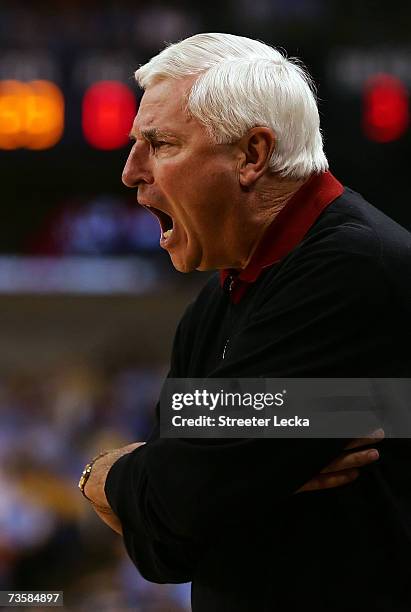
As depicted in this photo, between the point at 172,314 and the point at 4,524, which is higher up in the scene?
the point at 172,314

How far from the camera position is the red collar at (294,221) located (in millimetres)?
1182

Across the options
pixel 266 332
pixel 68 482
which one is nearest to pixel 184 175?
pixel 266 332

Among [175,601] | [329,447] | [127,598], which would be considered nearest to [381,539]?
[329,447]

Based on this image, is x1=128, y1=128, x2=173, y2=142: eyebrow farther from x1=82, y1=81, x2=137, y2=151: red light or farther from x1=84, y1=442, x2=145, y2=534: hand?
x1=82, y1=81, x2=137, y2=151: red light

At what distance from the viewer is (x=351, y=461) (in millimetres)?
1077

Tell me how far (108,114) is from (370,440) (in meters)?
3.02

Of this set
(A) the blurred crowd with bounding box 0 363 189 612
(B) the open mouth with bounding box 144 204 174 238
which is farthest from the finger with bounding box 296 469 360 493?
(A) the blurred crowd with bounding box 0 363 189 612

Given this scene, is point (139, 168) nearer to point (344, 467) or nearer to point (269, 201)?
point (269, 201)

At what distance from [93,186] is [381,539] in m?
3.21

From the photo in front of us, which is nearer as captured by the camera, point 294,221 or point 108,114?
point 294,221

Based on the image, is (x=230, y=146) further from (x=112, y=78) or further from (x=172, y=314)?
(x=172, y=314)

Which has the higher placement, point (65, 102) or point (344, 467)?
point (65, 102)

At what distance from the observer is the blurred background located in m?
3.83

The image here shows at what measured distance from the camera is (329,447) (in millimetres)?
1067
